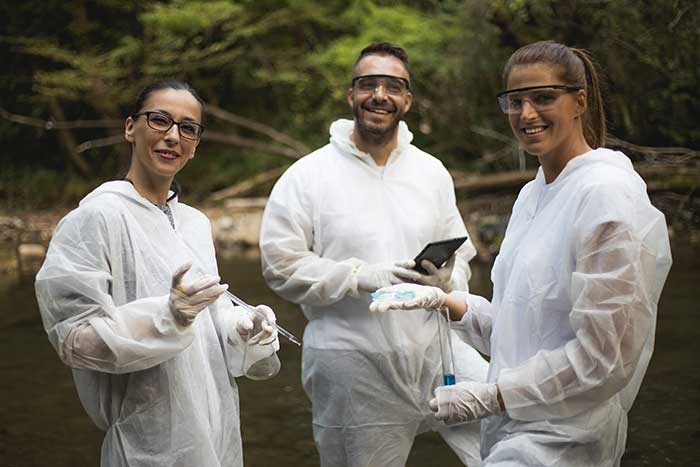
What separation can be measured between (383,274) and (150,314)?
3.52 feet

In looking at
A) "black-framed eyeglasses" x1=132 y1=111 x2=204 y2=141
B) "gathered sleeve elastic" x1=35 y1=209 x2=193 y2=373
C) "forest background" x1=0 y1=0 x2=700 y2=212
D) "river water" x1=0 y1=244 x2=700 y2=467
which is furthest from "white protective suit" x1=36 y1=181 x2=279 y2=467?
"forest background" x1=0 y1=0 x2=700 y2=212

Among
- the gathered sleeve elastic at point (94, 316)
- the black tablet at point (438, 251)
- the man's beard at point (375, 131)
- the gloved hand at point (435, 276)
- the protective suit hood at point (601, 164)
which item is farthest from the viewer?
the man's beard at point (375, 131)

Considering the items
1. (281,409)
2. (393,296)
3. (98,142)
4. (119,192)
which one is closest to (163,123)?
(119,192)

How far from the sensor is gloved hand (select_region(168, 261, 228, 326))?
2053 mm

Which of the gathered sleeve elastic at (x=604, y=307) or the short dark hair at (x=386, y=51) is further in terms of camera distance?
the short dark hair at (x=386, y=51)

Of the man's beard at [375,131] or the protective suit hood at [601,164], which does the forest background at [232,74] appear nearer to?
the man's beard at [375,131]

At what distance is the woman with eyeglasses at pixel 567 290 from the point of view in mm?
1817

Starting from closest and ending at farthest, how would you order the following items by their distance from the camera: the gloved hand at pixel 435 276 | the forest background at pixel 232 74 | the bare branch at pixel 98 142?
the gloved hand at pixel 435 276, the forest background at pixel 232 74, the bare branch at pixel 98 142

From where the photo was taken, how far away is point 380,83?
326 cm

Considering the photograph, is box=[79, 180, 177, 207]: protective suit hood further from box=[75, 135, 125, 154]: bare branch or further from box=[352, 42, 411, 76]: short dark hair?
box=[75, 135, 125, 154]: bare branch

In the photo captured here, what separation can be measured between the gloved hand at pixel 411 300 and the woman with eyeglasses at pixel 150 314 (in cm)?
32

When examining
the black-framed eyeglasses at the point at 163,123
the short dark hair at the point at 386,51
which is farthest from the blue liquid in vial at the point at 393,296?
the short dark hair at the point at 386,51

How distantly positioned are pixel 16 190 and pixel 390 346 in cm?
1214

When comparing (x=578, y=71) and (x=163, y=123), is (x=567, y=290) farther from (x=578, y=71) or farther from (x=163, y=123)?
(x=163, y=123)
